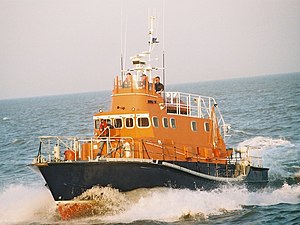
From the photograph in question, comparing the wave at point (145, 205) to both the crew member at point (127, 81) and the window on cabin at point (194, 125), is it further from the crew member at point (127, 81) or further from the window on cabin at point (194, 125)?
the crew member at point (127, 81)

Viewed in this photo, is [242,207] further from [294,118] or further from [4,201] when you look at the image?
[294,118]

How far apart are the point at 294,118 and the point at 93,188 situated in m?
28.1

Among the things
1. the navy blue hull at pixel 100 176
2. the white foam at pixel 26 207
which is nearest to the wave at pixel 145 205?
the white foam at pixel 26 207

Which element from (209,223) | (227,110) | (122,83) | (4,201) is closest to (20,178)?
(4,201)

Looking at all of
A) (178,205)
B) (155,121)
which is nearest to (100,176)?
(178,205)

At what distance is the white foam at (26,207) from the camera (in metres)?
16.8

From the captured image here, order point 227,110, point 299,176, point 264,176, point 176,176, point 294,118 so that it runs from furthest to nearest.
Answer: point 227,110 < point 294,118 < point 299,176 < point 264,176 < point 176,176

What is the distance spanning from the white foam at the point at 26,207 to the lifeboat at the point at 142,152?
1.32 m

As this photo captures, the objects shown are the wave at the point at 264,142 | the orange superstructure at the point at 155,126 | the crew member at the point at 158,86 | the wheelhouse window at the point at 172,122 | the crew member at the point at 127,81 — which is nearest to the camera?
the orange superstructure at the point at 155,126

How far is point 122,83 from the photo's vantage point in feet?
60.1

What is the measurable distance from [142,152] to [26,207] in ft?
14.4

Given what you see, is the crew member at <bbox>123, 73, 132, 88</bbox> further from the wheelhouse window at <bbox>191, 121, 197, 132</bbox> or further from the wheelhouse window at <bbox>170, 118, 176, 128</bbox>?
the wheelhouse window at <bbox>191, 121, 197, 132</bbox>

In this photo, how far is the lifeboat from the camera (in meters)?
15.8

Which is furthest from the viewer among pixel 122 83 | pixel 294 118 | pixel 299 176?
pixel 294 118
